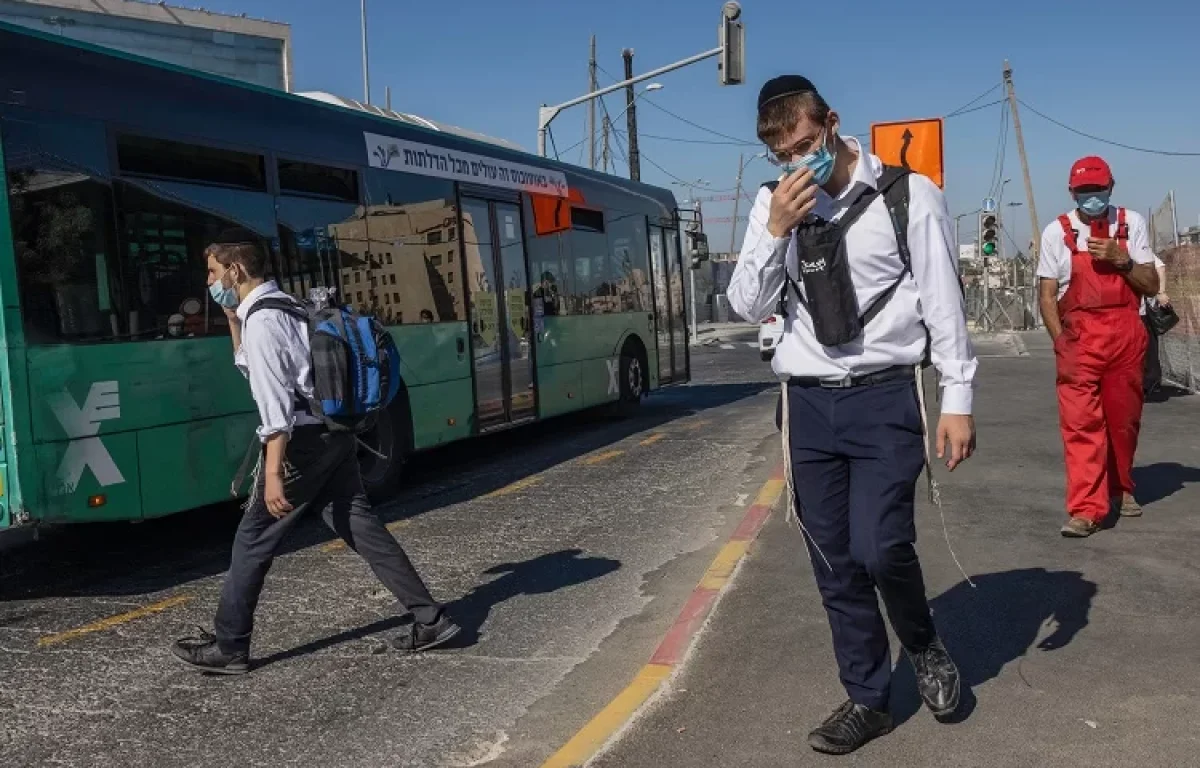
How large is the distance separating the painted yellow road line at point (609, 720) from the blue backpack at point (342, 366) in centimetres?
156

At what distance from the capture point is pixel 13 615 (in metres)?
6.00

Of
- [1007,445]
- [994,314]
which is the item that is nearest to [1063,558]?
[1007,445]

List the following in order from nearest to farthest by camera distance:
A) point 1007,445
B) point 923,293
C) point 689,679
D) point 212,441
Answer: point 923,293, point 689,679, point 212,441, point 1007,445

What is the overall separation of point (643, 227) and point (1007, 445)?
673cm

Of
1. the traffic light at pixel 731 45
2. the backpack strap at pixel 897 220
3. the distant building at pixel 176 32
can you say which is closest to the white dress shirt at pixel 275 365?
the backpack strap at pixel 897 220

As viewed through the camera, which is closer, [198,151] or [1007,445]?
[198,151]

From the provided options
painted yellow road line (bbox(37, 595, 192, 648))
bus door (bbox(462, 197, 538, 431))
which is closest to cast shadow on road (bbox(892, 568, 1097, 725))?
painted yellow road line (bbox(37, 595, 192, 648))

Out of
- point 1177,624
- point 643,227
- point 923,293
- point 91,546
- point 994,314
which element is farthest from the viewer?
point 994,314

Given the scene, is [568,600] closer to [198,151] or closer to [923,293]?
[923,293]

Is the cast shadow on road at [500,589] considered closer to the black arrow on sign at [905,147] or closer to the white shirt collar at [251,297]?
the white shirt collar at [251,297]

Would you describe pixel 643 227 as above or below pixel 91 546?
above

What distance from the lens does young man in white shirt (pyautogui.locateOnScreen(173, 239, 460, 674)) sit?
4699 millimetres

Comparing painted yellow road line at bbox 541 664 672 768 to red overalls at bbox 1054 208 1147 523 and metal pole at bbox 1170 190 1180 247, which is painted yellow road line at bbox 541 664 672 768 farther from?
metal pole at bbox 1170 190 1180 247

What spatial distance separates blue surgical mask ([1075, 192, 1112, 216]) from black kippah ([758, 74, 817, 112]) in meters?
3.48
